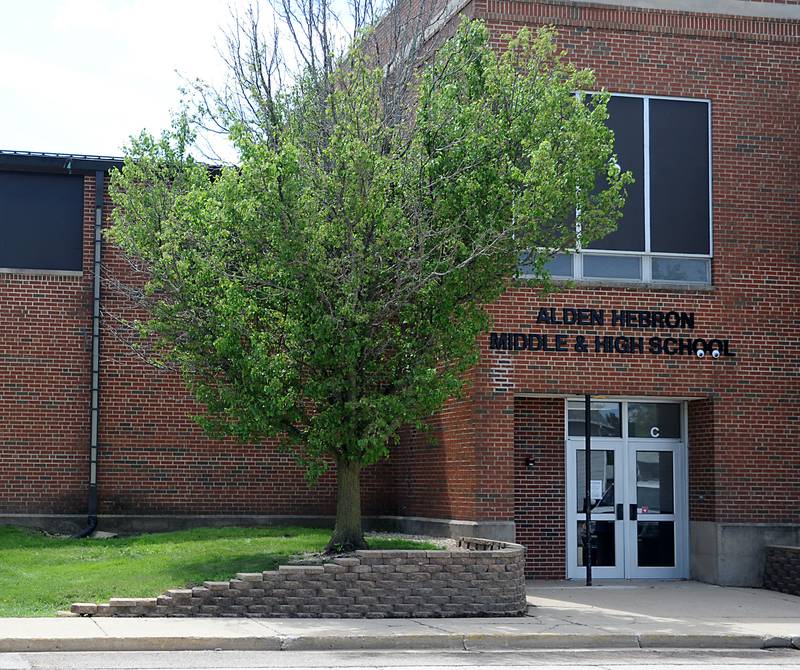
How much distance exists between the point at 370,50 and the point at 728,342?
7.88 metres

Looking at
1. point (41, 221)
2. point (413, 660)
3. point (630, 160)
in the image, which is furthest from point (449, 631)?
point (41, 221)

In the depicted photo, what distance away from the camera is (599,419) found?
842 inches

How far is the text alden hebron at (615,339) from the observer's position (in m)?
20.5

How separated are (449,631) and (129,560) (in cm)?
590

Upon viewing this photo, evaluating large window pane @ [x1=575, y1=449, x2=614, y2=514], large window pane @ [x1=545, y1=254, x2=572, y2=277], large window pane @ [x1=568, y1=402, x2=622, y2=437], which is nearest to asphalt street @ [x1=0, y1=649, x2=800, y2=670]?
large window pane @ [x1=575, y1=449, x2=614, y2=514]

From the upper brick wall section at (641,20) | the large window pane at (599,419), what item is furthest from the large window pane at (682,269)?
the upper brick wall section at (641,20)

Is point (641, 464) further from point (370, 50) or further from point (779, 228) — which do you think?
point (370, 50)

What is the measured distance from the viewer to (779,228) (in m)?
21.5

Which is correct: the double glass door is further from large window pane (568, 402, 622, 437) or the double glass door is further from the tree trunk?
the tree trunk

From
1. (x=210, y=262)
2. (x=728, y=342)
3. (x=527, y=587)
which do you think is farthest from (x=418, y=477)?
(x=210, y=262)

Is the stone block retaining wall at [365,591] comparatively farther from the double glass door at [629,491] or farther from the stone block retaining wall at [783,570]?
the stone block retaining wall at [783,570]

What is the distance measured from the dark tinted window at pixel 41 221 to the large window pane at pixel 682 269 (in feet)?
34.8

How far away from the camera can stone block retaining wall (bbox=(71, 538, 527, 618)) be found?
15.2 metres

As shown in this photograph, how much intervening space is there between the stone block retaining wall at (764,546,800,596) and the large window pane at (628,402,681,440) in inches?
104
